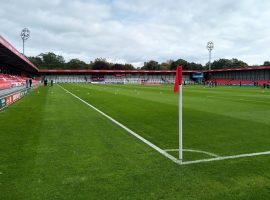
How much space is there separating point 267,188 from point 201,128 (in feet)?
23.3

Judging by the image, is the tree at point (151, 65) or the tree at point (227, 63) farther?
the tree at point (151, 65)

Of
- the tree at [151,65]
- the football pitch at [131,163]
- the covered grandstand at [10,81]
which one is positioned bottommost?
the football pitch at [131,163]

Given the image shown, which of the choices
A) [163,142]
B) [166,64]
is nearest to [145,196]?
[163,142]

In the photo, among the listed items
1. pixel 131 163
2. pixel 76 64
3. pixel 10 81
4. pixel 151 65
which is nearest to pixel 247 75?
pixel 151 65

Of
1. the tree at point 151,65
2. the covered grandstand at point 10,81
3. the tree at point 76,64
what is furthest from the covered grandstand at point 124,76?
the covered grandstand at point 10,81

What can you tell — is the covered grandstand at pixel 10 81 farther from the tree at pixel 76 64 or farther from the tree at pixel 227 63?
the tree at pixel 76 64

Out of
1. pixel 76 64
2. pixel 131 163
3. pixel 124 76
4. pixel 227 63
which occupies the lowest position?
pixel 131 163

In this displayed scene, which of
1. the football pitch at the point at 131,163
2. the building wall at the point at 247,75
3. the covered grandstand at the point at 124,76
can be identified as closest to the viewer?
the football pitch at the point at 131,163

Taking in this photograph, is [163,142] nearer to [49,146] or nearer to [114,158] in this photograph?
[114,158]

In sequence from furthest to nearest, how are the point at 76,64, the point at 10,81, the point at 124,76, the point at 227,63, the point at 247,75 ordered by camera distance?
the point at 76,64
the point at 227,63
the point at 124,76
the point at 247,75
the point at 10,81

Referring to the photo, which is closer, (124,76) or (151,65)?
(124,76)

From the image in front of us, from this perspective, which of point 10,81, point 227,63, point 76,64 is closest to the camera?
point 10,81

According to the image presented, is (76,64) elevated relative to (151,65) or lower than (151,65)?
elevated

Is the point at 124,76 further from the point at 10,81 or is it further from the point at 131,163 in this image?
the point at 131,163
